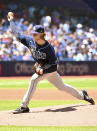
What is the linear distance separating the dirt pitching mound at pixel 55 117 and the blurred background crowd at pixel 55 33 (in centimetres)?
1252

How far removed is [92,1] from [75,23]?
2543 mm

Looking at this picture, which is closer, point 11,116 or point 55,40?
point 11,116

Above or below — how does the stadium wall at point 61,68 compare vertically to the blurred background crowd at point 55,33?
below

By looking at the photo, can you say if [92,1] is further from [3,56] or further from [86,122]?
[86,122]

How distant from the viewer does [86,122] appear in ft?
27.7

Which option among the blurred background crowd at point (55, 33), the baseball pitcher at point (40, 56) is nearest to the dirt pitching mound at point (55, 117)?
the baseball pitcher at point (40, 56)

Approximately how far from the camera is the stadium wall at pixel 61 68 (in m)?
23.8

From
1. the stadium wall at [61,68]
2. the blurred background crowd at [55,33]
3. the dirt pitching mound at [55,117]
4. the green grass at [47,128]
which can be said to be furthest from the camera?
the stadium wall at [61,68]

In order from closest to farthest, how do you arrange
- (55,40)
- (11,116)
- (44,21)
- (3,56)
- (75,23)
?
(11,116) → (3,56) → (55,40) → (44,21) → (75,23)

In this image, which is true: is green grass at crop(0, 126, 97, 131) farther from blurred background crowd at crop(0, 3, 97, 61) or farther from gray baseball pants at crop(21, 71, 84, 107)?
blurred background crowd at crop(0, 3, 97, 61)

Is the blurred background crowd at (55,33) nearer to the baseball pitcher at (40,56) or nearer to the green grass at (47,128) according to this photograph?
the baseball pitcher at (40,56)

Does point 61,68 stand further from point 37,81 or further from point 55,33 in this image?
point 37,81

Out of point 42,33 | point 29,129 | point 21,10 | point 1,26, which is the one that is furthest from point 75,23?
point 29,129

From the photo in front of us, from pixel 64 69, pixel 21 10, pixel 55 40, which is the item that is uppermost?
pixel 21 10
